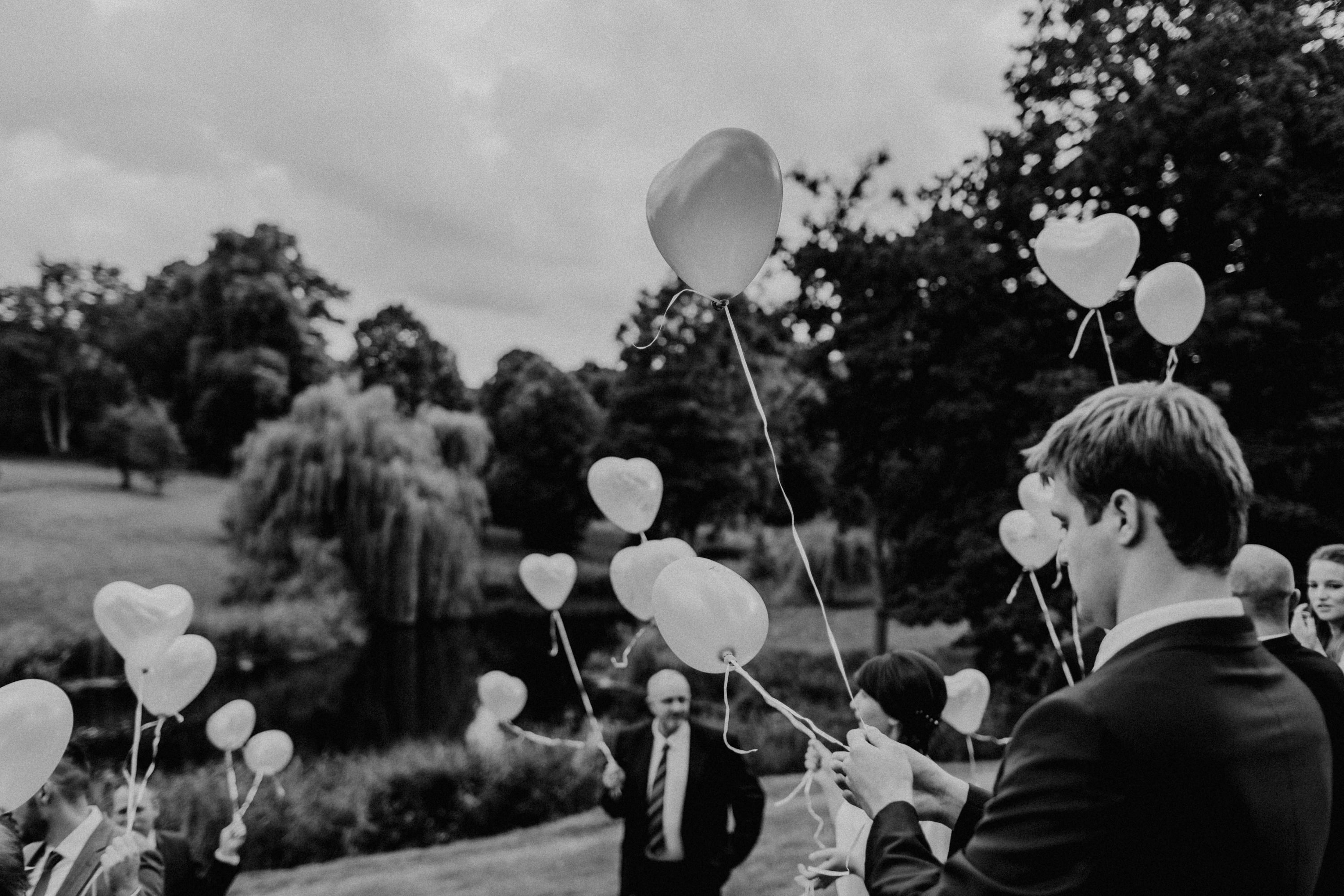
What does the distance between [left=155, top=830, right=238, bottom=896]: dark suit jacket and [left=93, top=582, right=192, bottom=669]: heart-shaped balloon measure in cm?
75

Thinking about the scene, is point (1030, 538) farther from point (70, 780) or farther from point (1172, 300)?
point (70, 780)

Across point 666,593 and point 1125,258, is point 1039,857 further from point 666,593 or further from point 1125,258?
point 1125,258

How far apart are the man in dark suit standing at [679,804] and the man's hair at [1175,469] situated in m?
3.35

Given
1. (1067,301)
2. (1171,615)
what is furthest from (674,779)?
(1067,301)

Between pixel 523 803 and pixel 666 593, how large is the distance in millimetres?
8572

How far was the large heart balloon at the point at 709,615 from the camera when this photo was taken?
8.69 feet

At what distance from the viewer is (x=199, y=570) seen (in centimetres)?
3300

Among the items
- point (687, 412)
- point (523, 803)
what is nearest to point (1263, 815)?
point (523, 803)

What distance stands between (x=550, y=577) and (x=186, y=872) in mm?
3355

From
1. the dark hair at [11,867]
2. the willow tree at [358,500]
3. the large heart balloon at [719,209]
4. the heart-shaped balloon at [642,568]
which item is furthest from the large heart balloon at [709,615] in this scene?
the willow tree at [358,500]

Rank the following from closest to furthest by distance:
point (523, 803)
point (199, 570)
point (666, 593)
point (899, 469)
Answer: point (666, 593) → point (523, 803) → point (899, 469) → point (199, 570)

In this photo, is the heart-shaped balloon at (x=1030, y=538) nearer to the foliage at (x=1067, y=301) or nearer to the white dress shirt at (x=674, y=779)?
the white dress shirt at (x=674, y=779)

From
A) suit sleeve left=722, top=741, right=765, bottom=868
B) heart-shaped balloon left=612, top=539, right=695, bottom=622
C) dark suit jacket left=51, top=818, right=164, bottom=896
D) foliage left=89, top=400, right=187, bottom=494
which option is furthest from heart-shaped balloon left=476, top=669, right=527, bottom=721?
foliage left=89, top=400, right=187, bottom=494

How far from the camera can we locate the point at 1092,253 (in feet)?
17.8
